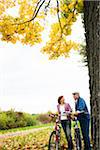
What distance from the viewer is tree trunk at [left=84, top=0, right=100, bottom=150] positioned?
6.65 m

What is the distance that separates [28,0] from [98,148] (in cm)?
895

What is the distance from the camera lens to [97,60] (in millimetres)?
6629

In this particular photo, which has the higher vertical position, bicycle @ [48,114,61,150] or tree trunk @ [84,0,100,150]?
tree trunk @ [84,0,100,150]

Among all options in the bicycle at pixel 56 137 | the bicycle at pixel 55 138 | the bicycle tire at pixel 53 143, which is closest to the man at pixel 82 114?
the bicycle at pixel 56 137

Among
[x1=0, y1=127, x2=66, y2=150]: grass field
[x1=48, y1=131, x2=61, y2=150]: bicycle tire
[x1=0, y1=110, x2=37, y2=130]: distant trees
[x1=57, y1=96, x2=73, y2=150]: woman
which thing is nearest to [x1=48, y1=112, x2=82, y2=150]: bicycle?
[x1=48, y1=131, x2=61, y2=150]: bicycle tire

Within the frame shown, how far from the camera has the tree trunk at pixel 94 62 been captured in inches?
262

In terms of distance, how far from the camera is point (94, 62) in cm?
670

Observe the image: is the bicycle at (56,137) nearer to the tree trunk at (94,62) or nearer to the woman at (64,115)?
the woman at (64,115)

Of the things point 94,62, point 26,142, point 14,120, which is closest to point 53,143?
point 26,142

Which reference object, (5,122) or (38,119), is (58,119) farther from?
(38,119)

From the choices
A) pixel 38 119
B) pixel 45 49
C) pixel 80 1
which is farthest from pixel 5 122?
pixel 80 1

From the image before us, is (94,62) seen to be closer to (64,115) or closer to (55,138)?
(64,115)

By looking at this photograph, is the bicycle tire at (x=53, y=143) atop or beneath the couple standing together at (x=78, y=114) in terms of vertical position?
beneath

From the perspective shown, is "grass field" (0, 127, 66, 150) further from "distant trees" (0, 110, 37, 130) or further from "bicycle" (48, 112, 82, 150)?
"distant trees" (0, 110, 37, 130)
